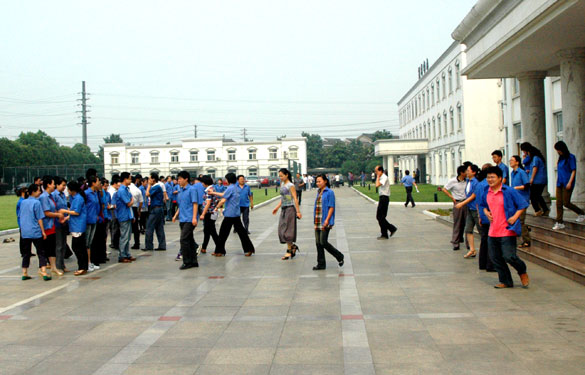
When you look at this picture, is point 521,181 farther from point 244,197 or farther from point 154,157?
point 154,157

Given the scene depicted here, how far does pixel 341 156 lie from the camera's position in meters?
97.1

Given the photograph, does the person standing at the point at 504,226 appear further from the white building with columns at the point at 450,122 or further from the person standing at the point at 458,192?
the white building with columns at the point at 450,122

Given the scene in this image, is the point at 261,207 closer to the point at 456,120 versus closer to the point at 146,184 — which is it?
the point at 146,184

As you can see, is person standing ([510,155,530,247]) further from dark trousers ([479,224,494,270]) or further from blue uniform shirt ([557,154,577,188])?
dark trousers ([479,224,494,270])

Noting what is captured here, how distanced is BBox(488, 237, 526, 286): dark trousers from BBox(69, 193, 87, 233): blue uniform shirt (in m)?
7.03

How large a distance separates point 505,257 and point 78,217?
729 centimetres

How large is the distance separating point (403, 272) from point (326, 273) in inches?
52.1

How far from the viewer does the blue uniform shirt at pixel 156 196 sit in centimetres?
1304

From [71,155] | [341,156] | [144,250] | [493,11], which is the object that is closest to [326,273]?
[144,250]

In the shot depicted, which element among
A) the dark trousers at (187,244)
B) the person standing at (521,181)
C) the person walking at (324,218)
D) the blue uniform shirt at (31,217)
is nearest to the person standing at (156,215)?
the dark trousers at (187,244)

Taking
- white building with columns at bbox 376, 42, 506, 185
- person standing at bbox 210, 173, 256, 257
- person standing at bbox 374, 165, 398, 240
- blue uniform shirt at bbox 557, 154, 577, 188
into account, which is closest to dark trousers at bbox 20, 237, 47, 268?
person standing at bbox 210, 173, 256, 257

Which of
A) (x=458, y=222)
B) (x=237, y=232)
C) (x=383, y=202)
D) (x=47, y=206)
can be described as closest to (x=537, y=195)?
(x=458, y=222)

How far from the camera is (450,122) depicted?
48.2m

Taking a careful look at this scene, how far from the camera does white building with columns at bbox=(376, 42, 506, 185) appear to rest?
139ft
